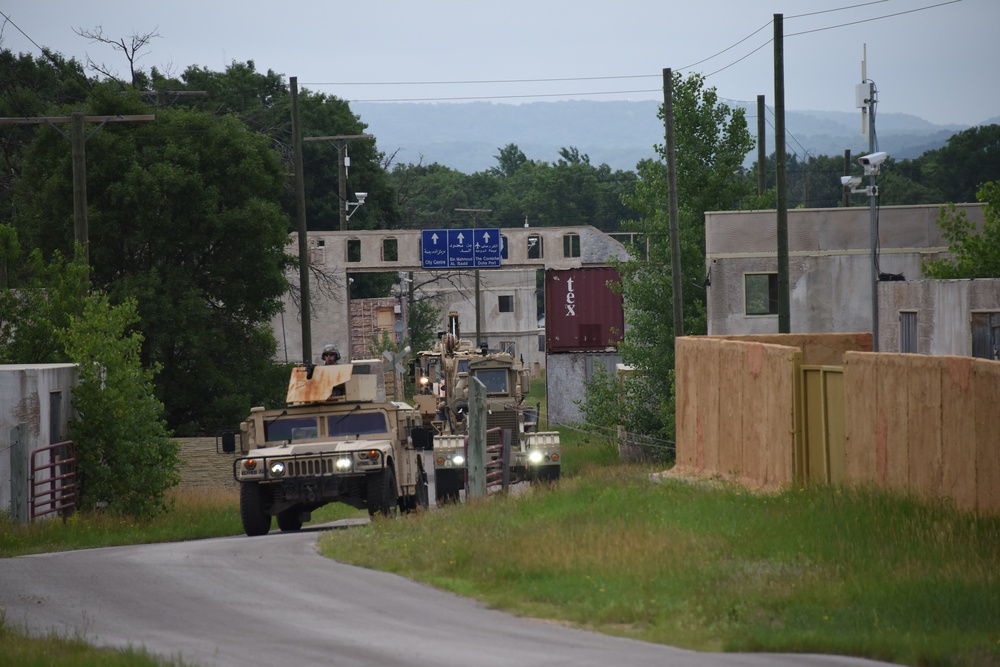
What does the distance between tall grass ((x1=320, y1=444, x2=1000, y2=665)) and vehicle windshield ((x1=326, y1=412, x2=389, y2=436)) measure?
3560 mm

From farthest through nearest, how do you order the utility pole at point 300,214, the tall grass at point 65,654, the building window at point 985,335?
1. the utility pole at point 300,214
2. the building window at point 985,335
3. the tall grass at point 65,654

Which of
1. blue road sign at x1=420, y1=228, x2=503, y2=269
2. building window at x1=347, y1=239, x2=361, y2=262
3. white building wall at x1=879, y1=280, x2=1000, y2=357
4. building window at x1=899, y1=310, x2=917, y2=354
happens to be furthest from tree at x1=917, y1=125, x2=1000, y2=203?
building window at x1=899, y1=310, x2=917, y2=354

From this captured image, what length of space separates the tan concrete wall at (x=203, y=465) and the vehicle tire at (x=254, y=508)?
14.3 meters

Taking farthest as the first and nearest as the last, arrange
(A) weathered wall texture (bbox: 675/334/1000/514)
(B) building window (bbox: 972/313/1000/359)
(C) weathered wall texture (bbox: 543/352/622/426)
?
(C) weathered wall texture (bbox: 543/352/622/426) → (B) building window (bbox: 972/313/1000/359) → (A) weathered wall texture (bbox: 675/334/1000/514)

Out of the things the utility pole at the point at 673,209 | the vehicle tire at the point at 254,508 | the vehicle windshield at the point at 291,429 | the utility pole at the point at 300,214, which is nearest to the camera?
the vehicle tire at the point at 254,508

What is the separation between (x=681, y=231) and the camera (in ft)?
132

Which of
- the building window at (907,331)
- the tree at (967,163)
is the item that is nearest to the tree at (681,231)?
the building window at (907,331)

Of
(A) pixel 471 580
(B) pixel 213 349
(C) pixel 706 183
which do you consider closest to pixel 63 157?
(B) pixel 213 349

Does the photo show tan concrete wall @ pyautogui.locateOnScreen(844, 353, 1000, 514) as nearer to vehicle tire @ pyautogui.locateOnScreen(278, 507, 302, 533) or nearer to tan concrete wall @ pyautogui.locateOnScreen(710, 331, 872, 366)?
tan concrete wall @ pyautogui.locateOnScreen(710, 331, 872, 366)

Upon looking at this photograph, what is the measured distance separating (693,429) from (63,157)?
25.1 m

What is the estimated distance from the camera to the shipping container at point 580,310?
55.4m

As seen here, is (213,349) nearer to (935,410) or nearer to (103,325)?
(103,325)

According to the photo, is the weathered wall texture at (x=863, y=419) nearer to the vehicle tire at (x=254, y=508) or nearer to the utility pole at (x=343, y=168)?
the vehicle tire at (x=254, y=508)

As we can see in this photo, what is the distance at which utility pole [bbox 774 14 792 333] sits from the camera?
29.5m
